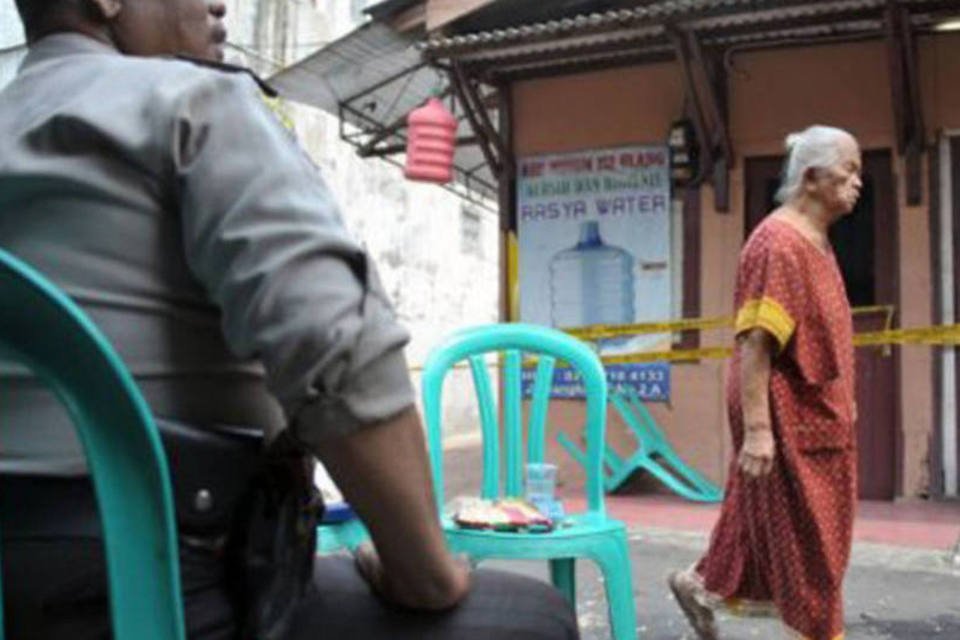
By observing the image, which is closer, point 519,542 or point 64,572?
point 64,572

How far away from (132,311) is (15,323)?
153mm

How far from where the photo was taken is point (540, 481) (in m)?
3.08

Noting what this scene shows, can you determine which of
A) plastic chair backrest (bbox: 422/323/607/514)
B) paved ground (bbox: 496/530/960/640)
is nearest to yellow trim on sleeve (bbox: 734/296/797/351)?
plastic chair backrest (bbox: 422/323/607/514)

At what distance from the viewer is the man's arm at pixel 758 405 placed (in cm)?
328

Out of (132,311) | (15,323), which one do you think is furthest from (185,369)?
(15,323)

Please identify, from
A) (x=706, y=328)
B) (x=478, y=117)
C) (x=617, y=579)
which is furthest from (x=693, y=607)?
(x=478, y=117)

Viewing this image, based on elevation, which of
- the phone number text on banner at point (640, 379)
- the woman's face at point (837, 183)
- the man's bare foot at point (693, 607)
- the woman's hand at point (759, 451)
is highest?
the woman's face at point (837, 183)

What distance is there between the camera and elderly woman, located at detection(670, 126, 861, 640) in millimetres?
3270

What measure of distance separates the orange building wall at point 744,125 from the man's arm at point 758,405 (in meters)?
4.04

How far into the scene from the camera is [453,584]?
1.21m

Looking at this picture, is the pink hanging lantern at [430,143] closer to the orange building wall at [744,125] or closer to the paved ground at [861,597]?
the orange building wall at [744,125]

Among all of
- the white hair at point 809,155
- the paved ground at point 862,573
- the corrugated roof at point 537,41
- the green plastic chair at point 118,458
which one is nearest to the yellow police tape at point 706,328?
the paved ground at point 862,573

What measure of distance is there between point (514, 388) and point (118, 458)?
2.33 m

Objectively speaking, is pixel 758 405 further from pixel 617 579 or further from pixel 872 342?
pixel 872 342
